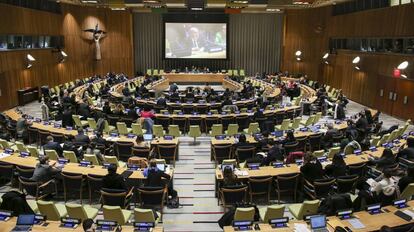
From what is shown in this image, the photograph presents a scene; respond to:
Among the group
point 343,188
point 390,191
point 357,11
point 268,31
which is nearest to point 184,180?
point 343,188

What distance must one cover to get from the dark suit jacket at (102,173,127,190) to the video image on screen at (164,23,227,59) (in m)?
29.0

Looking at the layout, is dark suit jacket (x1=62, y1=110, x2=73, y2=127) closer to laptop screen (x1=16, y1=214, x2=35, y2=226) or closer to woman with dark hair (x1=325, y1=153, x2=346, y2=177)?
laptop screen (x1=16, y1=214, x2=35, y2=226)

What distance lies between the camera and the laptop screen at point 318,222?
21.0 ft

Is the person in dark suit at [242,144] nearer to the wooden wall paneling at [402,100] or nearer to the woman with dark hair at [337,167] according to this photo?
the woman with dark hair at [337,167]

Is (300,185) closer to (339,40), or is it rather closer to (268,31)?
(339,40)

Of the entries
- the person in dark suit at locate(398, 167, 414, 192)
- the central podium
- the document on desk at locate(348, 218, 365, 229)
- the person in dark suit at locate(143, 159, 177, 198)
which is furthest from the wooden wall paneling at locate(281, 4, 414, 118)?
the person in dark suit at locate(143, 159, 177, 198)

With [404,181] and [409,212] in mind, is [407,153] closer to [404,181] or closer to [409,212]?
[404,181]

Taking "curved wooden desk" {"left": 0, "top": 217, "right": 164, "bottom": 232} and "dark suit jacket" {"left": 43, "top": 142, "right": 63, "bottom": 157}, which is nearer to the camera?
"curved wooden desk" {"left": 0, "top": 217, "right": 164, "bottom": 232}

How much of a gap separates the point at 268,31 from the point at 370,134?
80.6ft

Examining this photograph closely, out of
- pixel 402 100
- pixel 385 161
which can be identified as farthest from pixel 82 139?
pixel 402 100

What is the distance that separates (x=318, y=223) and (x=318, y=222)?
2 centimetres

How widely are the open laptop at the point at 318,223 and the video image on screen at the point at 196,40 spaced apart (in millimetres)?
31152

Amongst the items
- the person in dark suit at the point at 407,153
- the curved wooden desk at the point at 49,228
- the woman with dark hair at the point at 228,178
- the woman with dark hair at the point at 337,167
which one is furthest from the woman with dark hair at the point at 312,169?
the curved wooden desk at the point at 49,228

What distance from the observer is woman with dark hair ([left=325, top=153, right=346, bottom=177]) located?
930 cm
